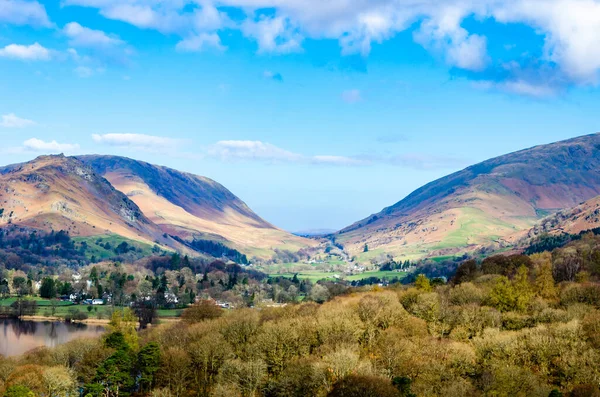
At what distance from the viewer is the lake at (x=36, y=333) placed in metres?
138

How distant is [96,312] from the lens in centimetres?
19600

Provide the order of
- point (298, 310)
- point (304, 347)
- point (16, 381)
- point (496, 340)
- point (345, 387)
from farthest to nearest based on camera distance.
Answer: point (298, 310) < point (304, 347) < point (496, 340) < point (16, 381) < point (345, 387)

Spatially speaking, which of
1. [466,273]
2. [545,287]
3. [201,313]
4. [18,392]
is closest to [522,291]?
[545,287]

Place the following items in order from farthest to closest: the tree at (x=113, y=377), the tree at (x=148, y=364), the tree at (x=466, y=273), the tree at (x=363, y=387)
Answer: the tree at (x=466, y=273)
the tree at (x=148, y=364)
the tree at (x=113, y=377)
the tree at (x=363, y=387)

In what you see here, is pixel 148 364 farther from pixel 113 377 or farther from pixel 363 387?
pixel 363 387

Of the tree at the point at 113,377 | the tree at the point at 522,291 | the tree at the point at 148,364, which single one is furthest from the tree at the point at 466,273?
the tree at the point at 113,377

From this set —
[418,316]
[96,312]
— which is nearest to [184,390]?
[418,316]

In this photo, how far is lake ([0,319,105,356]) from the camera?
13775 centimetres

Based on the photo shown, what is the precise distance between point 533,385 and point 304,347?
3018 centimetres

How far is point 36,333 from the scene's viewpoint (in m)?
158

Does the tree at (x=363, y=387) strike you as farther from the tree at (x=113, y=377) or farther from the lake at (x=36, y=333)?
the lake at (x=36, y=333)

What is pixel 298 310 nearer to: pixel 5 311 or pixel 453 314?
pixel 453 314

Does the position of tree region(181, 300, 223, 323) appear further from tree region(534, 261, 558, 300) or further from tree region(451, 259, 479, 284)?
tree region(534, 261, 558, 300)

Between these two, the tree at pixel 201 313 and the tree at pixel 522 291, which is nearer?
the tree at pixel 522 291
